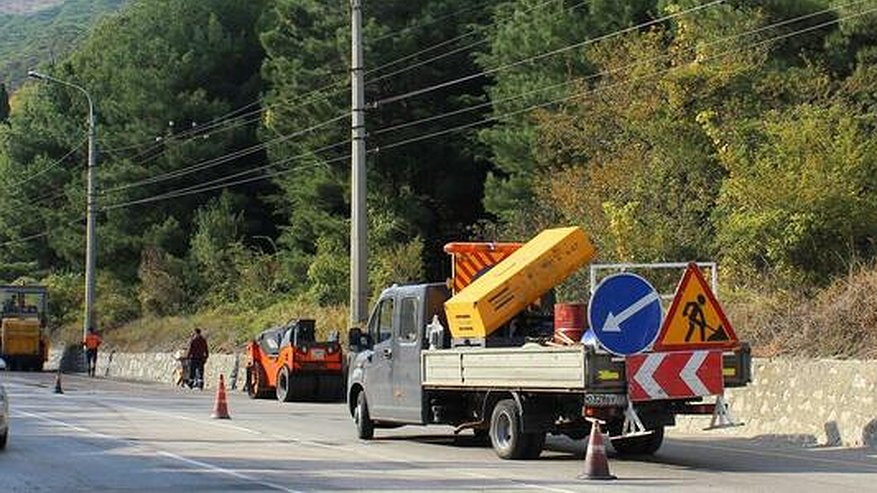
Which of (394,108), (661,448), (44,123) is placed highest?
(44,123)

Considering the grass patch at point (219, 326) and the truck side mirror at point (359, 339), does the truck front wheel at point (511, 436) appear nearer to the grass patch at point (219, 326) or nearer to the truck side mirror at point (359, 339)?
the truck side mirror at point (359, 339)

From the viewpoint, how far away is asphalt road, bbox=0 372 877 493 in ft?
45.5

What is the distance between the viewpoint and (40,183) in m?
77.8

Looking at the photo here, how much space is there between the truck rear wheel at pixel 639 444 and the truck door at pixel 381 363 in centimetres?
342

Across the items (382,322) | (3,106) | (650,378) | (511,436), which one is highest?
(3,106)

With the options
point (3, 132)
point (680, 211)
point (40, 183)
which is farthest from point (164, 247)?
point (680, 211)

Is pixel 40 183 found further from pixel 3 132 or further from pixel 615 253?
pixel 615 253

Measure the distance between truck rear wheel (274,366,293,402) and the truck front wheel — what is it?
16239mm

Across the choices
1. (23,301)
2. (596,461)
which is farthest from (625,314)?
(23,301)

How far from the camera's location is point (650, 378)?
1495 cm

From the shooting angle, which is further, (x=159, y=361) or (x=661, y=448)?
(x=159, y=361)

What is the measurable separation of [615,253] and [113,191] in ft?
134

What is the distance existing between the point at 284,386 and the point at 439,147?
16.2 metres

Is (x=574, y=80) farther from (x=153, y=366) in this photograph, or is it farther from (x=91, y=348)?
(x=91, y=348)
